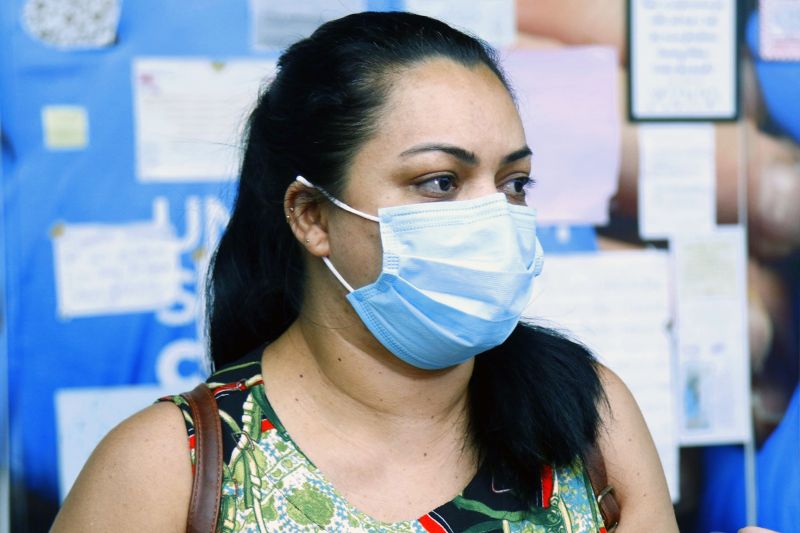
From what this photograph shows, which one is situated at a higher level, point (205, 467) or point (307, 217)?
point (307, 217)

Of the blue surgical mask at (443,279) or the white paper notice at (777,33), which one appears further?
the white paper notice at (777,33)

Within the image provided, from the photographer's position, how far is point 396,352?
5.71 feet

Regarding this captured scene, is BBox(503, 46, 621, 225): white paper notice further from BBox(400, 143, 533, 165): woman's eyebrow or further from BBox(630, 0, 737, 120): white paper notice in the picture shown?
BBox(400, 143, 533, 165): woman's eyebrow

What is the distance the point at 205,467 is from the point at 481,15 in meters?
1.97

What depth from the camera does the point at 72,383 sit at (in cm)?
277

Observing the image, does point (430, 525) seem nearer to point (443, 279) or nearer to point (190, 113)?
point (443, 279)

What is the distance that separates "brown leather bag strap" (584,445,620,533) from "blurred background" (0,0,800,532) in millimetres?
1328

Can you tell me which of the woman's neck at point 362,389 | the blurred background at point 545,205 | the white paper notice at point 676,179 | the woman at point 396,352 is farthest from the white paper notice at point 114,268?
the white paper notice at point 676,179

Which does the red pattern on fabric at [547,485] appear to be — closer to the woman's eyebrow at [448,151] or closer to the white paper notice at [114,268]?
the woman's eyebrow at [448,151]

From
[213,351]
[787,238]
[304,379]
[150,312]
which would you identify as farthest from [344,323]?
[787,238]

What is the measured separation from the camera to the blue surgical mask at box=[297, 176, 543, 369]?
168cm

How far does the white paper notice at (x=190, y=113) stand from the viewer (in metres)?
2.80

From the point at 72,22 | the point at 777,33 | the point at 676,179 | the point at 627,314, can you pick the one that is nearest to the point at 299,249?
the point at 72,22

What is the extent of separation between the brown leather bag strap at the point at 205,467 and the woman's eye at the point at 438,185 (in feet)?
1.79
